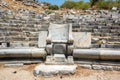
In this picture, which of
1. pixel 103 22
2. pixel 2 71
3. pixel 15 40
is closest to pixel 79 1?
pixel 103 22

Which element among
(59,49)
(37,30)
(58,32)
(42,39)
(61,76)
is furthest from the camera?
(37,30)

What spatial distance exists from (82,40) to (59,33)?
2.56ft

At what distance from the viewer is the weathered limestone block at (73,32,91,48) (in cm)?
862

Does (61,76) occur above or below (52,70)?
below

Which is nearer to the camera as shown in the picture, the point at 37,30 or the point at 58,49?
the point at 58,49

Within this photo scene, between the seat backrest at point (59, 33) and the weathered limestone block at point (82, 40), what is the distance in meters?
0.31

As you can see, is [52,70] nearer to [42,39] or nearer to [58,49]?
[58,49]

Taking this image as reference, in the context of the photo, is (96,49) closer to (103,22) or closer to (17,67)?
(17,67)

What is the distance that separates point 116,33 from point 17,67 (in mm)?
3782

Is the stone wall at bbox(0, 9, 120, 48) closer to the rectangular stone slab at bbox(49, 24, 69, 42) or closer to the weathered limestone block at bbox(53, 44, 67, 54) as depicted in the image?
the rectangular stone slab at bbox(49, 24, 69, 42)

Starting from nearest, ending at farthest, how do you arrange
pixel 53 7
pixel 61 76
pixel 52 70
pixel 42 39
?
pixel 61 76, pixel 52 70, pixel 42 39, pixel 53 7

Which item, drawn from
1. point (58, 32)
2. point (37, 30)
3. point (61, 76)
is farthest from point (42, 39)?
point (61, 76)

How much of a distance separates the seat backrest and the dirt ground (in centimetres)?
120

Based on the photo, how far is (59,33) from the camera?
9031 mm
